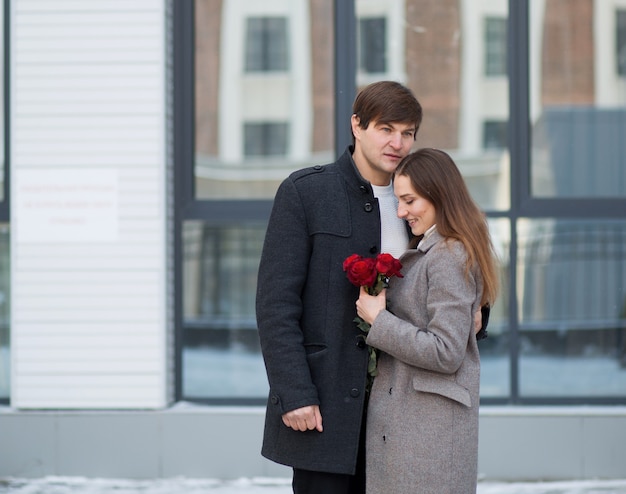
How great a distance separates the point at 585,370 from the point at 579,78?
5.92 feet

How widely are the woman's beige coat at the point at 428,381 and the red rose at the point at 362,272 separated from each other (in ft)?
0.38

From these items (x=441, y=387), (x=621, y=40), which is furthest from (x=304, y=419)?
(x=621, y=40)

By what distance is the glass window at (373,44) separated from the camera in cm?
584

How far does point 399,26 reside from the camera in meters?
5.88

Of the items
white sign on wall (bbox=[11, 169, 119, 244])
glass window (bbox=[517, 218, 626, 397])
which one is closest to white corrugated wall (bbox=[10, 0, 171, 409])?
white sign on wall (bbox=[11, 169, 119, 244])

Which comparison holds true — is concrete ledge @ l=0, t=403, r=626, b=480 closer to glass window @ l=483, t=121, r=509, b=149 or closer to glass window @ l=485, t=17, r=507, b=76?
glass window @ l=483, t=121, r=509, b=149

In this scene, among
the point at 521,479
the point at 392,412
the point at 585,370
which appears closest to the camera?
the point at 392,412

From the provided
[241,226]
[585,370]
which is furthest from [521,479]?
[241,226]

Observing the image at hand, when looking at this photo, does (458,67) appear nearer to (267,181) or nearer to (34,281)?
(267,181)

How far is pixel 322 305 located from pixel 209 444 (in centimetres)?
285

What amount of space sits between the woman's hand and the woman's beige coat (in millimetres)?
33

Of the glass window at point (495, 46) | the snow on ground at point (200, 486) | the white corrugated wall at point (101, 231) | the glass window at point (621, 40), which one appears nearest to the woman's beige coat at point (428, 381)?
the snow on ground at point (200, 486)

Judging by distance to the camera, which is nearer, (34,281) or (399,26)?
(34,281)

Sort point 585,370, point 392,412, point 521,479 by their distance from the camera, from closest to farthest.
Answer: point 392,412 < point 521,479 < point 585,370
